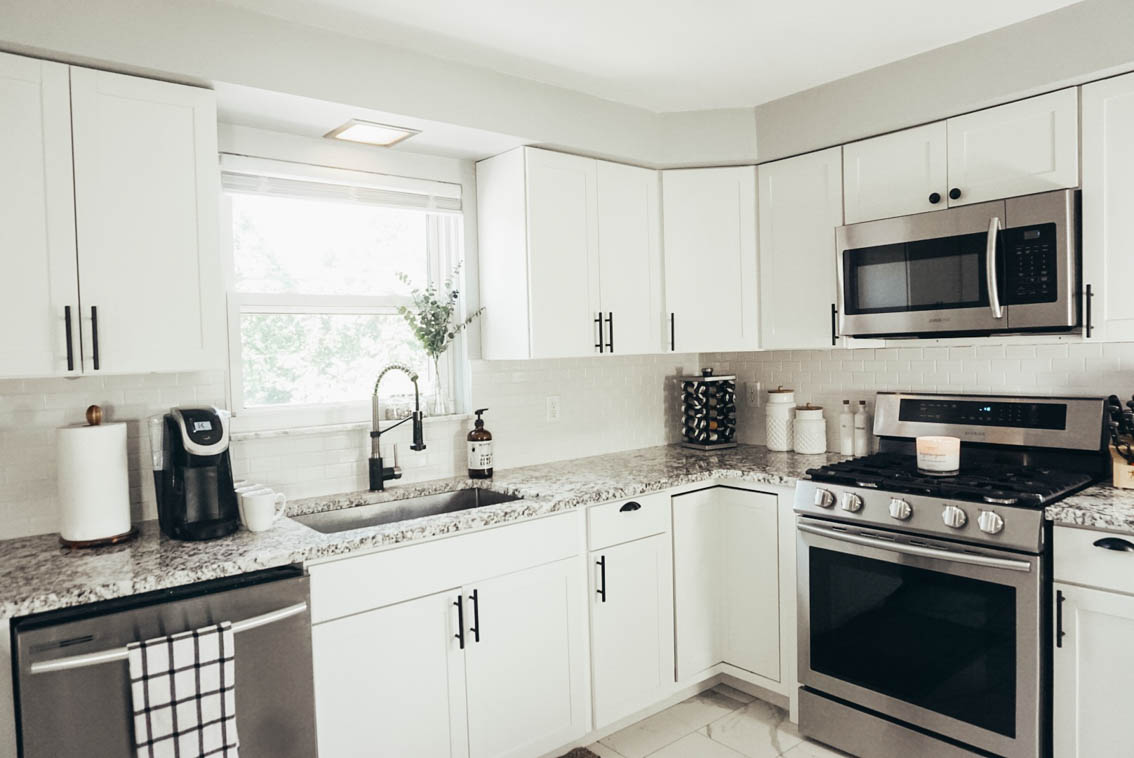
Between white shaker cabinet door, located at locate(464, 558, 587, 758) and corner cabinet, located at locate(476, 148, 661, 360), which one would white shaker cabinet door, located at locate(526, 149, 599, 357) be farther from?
white shaker cabinet door, located at locate(464, 558, 587, 758)

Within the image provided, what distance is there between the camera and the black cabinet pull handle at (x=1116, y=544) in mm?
2018

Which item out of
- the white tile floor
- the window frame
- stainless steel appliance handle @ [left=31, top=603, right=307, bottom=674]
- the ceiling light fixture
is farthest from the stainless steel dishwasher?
the ceiling light fixture

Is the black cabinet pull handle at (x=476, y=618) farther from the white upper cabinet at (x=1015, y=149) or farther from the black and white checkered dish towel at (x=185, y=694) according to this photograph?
the white upper cabinet at (x=1015, y=149)

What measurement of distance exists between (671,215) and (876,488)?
1.51 metres

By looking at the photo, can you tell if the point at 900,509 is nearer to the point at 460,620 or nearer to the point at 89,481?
the point at 460,620

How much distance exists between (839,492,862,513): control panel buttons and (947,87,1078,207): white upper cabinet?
3.74 ft

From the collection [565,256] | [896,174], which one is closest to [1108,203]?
[896,174]

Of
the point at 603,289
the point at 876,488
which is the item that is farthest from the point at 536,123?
the point at 876,488

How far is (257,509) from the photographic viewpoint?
212 centimetres

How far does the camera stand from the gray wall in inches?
89.5

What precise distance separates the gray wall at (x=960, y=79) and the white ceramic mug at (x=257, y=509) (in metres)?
2.45

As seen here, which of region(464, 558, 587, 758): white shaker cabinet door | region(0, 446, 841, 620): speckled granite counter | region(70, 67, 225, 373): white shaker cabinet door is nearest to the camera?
region(0, 446, 841, 620): speckled granite counter

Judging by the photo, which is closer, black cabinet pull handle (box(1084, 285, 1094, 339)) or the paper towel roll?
the paper towel roll

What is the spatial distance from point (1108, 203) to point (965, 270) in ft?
1.46
